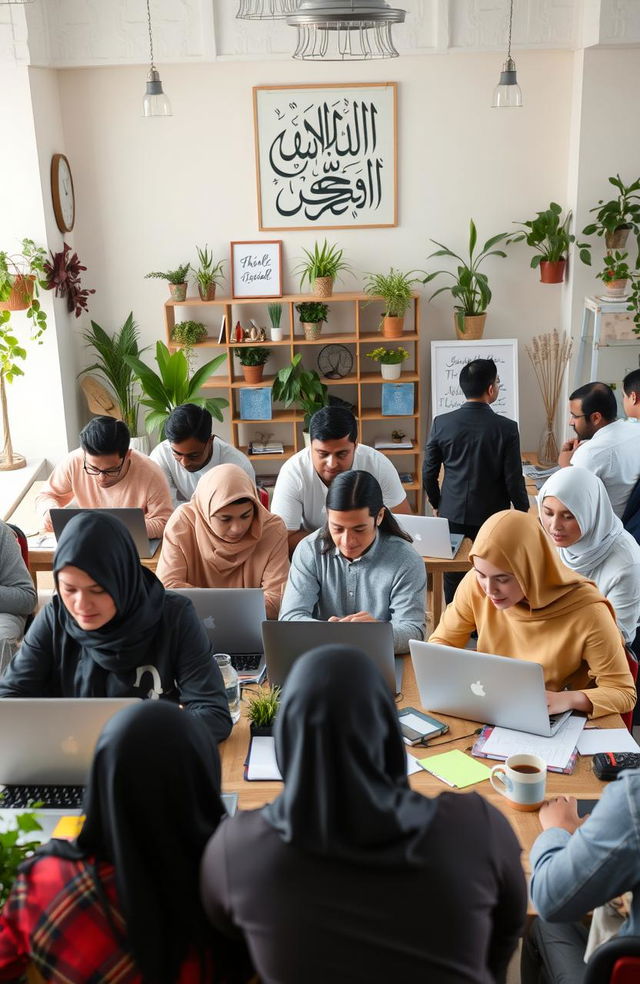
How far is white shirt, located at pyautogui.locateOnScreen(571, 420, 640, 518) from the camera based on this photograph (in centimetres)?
396

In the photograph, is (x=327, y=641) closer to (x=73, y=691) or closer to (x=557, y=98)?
(x=73, y=691)

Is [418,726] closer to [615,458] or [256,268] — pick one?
[615,458]

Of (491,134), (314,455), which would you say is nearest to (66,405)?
(314,455)

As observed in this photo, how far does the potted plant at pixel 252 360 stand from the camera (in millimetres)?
6164

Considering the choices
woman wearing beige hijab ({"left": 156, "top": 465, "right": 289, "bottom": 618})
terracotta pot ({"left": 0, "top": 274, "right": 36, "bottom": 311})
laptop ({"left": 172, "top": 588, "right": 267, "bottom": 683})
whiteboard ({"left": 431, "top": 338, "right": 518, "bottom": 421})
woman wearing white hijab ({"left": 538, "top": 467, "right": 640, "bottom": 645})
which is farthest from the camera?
whiteboard ({"left": 431, "top": 338, "right": 518, "bottom": 421})

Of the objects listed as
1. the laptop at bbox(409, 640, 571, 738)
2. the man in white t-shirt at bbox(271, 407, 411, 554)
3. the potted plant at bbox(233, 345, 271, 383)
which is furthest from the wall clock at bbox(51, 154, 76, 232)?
the laptop at bbox(409, 640, 571, 738)

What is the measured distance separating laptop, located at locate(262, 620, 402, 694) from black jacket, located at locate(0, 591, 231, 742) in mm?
169

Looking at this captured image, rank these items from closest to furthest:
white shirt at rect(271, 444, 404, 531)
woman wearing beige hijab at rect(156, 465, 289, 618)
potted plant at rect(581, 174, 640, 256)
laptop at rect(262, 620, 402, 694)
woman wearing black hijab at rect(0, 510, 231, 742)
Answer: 1. woman wearing black hijab at rect(0, 510, 231, 742)
2. laptop at rect(262, 620, 402, 694)
3. woman wearing beige hijab at rect(156, 465, 289, 618)
4. white shirt at rect(271, 444, 404, 531)
5. potted plant at rect(581, 174, 640, 256)

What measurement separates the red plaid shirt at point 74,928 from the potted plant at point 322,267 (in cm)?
496

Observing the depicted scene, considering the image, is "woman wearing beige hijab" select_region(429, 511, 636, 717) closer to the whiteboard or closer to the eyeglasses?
the eyeglasses

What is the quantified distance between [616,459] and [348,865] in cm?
300

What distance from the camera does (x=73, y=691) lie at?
98.4 inches

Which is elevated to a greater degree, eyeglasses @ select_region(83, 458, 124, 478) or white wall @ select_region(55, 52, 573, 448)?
white wall @ select_region(55, 52, 573, 448)

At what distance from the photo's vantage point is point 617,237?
18.9ft
